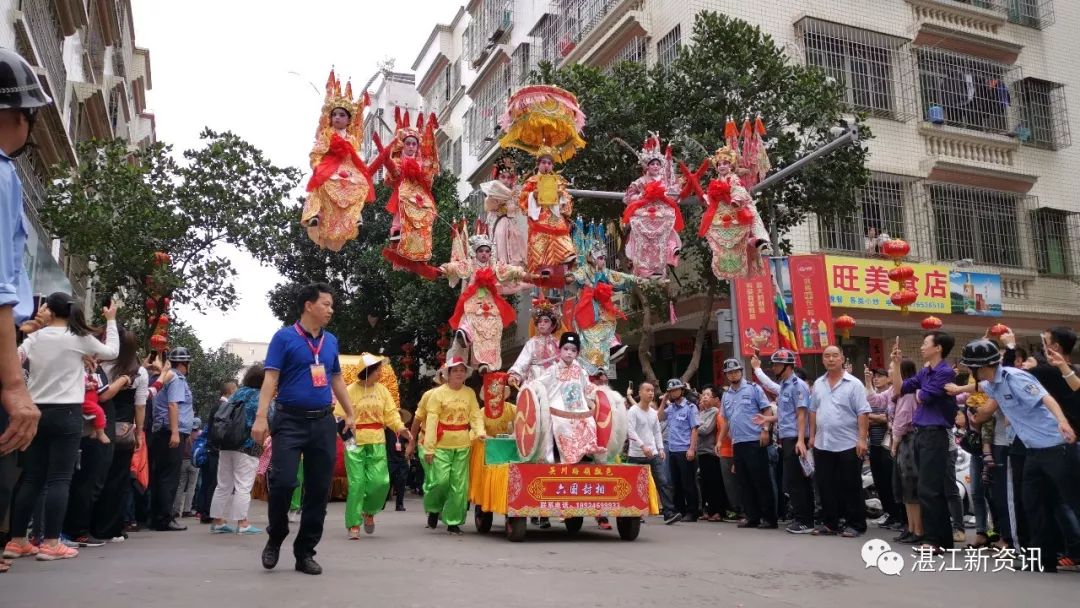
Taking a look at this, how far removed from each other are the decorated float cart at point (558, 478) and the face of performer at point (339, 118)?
12.0 feet

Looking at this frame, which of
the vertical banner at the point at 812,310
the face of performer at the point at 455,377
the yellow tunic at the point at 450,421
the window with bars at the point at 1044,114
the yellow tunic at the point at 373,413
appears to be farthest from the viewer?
the window with bars at the point at 1044,114

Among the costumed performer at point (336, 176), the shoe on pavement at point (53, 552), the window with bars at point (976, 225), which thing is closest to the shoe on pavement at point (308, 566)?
the shoe on pavement at point (53, 552)

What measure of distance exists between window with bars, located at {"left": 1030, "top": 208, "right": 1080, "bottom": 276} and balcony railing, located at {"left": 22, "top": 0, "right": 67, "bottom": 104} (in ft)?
72.8

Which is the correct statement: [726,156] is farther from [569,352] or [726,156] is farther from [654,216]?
[569,352]

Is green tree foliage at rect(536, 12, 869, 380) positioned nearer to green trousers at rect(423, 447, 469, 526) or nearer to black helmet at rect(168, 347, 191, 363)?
green trousers at rect(423, 447, 469, 526)

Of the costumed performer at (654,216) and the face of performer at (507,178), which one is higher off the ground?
the face of performer at (507,178)

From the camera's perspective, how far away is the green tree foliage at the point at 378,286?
25609mm

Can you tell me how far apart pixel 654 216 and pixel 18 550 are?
7.41 metres

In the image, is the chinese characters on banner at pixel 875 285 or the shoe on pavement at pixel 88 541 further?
the chinese characters on banner at pixel 875 285

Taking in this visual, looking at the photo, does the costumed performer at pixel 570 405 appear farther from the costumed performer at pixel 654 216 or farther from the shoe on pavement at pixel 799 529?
the shoe on pavement at pixel 799 529

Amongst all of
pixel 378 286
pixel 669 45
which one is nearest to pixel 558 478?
pixel 669 45

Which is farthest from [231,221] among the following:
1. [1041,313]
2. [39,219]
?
[1041,313]

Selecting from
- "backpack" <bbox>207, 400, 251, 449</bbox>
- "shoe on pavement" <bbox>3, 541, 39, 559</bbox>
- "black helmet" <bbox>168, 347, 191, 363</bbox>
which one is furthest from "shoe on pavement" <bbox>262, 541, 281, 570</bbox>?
"black helmet" <bbox>168, 347, 191, 363</bbox>

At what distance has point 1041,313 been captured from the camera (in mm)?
20438
